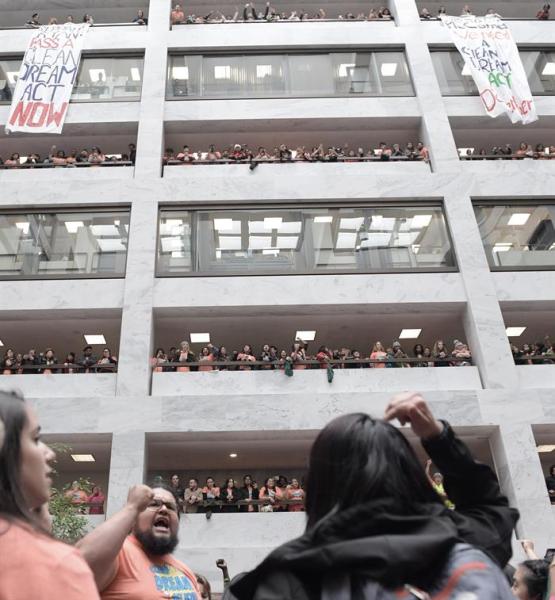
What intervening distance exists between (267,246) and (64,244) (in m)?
7.46

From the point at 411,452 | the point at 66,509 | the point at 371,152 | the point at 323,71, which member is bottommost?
the point at 411,452

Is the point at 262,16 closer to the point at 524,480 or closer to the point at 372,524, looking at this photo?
the point at 524,480

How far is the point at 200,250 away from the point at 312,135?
803 centimetres

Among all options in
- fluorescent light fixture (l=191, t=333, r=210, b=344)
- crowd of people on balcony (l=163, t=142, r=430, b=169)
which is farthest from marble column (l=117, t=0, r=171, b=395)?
fluorescent light fixture (l=191, t=333, r=210, b=344)

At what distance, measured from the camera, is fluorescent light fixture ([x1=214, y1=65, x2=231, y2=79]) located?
85.2ft

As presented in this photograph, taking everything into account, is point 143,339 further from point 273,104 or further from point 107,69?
point 107,69

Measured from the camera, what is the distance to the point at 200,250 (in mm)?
21844

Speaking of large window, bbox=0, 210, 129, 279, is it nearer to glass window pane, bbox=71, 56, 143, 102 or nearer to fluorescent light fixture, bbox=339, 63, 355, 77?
glass window pane, bbox=71, 56, 143, 102

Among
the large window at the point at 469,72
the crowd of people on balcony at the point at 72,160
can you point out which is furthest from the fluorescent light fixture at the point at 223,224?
the large window at the point at 469,72

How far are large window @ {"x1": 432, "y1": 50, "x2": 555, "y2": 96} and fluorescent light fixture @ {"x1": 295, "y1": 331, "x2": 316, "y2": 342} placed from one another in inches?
470

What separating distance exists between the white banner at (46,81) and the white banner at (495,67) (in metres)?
15.9

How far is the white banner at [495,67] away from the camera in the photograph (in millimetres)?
23828

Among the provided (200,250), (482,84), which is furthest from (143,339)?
(482,84)

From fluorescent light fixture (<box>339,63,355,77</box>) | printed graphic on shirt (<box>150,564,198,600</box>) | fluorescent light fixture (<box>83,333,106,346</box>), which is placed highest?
fluorescent light fixture (<box>339,63,355,77</box>)
